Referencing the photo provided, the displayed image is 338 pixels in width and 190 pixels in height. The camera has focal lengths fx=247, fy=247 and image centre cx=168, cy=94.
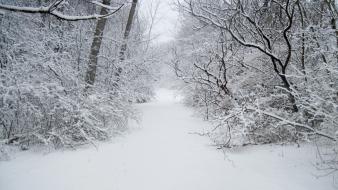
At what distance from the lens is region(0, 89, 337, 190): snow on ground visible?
13.8ft

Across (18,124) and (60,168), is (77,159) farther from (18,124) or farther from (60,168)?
(18,124)

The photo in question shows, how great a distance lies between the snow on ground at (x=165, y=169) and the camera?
422 centimetres

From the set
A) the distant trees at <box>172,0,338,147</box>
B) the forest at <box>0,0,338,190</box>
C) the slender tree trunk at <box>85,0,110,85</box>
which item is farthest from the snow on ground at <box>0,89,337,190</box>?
the slender tree trunk at <box>85,0,110,85</box>

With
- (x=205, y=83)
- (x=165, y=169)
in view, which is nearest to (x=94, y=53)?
(x=205, y=83)

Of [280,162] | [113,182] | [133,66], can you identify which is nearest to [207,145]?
[280,162]

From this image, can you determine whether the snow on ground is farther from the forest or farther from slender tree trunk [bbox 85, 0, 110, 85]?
slender tree trunk [bbox 85, 0, 110, 85]

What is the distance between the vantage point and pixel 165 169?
196 inches

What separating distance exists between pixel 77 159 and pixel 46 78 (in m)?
2.46

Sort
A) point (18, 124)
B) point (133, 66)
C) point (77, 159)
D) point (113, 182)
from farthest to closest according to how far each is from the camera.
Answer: point (133, 66) < point (18, 124) < point (77, 159) < point (113, 182)

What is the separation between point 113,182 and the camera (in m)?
4.40

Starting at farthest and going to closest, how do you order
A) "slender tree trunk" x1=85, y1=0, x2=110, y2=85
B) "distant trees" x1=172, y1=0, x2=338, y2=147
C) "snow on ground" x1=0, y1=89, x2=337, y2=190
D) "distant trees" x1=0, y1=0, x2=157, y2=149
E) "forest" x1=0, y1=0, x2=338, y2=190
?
"slender tree trunk" x1=85, y1=0, x2=110, y2=85
"distant trees" x1=0, y1=0, x2=157, y2=149
"forest" x1=0, y1=0, x2=338, y2=190
"distant trees" x1=172, y1=0, x2=338, y2=147
"snow on ground" x1=0, y1=89, x2=337, y2=190

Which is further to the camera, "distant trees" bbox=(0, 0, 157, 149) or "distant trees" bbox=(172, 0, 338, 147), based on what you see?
"distant trees" bbox=(0, 0, 157, 149)

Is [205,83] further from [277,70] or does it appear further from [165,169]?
[165,169]

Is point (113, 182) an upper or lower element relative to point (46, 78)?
lower
